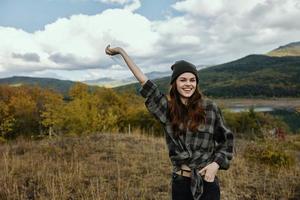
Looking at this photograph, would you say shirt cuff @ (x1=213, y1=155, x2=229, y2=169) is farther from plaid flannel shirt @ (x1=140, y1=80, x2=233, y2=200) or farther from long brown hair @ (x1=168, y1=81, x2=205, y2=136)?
long brown hair @ (x1=168, y1=81, x2=205, y2=136)

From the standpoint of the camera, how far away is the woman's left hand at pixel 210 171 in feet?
7.26

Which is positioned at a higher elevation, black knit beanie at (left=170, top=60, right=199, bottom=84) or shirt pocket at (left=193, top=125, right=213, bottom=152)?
black knit beanie at (left=170, top=60, right=199, bottom=84)

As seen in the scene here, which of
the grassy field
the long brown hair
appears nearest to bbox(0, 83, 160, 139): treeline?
the grassy field

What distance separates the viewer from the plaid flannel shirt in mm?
2242

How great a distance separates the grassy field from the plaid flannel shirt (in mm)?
2089

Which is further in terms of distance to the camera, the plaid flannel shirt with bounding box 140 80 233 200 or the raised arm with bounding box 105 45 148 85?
the raised arm with bounding box 105 45 148 85

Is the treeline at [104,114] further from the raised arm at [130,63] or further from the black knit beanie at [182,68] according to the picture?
the black knit beanie at [182,68]

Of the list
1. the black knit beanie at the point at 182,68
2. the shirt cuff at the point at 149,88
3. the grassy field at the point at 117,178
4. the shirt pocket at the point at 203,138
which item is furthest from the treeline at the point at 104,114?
the shirt pocket at the point at 203,138

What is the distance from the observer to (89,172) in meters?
6.07

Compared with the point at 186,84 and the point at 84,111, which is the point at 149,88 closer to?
the point at 186,84

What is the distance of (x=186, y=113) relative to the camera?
230cm

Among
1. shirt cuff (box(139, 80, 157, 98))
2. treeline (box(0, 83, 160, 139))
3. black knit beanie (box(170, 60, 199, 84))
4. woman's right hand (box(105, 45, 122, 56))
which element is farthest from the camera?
treeline (box(0, 83, 160, 139))

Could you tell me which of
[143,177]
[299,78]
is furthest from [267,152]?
[299,78]

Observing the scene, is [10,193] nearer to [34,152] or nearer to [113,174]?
[113,174]
